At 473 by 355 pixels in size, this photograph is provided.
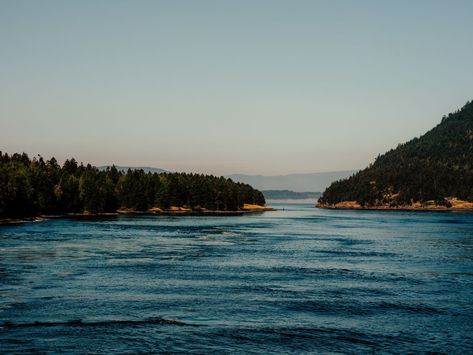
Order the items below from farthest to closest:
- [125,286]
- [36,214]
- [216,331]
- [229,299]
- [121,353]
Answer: [36,214] → [125,286] → [229,299] → [216,331] → [121,353]

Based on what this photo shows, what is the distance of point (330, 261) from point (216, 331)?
139 ft

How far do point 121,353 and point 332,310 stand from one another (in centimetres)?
1772

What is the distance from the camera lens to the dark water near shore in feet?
111

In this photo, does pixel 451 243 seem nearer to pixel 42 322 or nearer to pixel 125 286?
pixel 125 286

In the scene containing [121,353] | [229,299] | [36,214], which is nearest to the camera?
[121,353]

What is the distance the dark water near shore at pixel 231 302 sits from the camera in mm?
33844

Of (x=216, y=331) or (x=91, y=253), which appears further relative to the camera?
(x=91, y=253)

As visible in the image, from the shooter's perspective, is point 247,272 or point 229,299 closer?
point 229,299

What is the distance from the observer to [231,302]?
148 feet

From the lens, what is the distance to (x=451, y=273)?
211ft

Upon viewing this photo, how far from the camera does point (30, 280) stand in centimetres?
5450

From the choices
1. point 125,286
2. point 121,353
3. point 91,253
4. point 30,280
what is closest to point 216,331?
point 121,353

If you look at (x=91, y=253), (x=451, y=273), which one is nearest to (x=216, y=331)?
(x=451, y=273)

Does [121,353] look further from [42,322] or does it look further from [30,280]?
[30,280]
